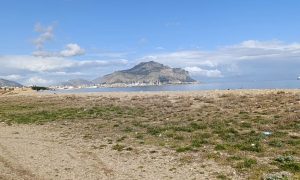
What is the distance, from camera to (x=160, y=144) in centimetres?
2770

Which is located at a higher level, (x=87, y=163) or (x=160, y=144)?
(x=160, y=144)

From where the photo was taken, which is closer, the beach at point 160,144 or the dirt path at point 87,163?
the dirt path at point 87,163

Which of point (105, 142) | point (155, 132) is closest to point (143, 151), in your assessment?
point (105, 142)

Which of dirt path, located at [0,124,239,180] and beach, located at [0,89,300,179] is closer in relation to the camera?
dirt path, located at [0,124,239,180]

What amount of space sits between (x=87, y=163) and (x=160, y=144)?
592 cm

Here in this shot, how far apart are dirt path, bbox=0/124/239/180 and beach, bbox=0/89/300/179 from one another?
45 millimetres

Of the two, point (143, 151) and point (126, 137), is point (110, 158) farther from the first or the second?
point (126, 137)

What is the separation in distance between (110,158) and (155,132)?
28.0ft

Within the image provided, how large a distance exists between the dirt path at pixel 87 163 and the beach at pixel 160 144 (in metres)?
0.05

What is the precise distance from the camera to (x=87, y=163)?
23.3m

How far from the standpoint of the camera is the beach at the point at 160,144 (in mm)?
20953

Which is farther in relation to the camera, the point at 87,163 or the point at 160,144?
the point at 160,144

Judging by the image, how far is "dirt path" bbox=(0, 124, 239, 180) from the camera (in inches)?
809

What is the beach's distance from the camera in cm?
2095
